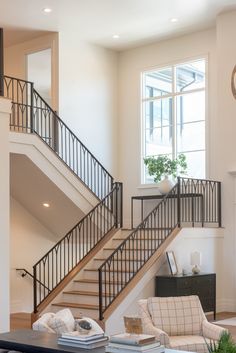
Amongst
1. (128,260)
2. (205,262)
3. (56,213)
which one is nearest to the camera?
(128,260)

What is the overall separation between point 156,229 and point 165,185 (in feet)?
5.11

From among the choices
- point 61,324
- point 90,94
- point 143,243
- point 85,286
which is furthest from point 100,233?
point 61,324

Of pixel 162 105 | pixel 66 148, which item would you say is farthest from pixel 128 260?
pixel 162 105

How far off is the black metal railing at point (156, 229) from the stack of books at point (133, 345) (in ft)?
15.7

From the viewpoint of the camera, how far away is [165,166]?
12.0 metres

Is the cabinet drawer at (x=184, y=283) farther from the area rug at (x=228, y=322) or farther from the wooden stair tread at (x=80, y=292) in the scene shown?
the wooden stair tread at (x=80, y=292)

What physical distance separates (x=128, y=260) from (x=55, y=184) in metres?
2.03

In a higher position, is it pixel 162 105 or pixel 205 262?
pixel 162 105

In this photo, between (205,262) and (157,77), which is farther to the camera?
(157,77)

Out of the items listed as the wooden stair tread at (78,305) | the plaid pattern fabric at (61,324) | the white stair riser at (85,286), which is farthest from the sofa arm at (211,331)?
the white stair riser at (85,286)

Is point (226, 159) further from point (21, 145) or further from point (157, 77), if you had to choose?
point (21, 145)

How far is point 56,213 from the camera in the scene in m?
11.8

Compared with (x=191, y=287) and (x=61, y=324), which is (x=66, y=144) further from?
(x=61, y=324)

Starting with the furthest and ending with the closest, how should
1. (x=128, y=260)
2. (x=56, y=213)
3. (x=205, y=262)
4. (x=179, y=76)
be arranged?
(x=179, y=76), (x=56, y=213), (x=205, y=262), (x=128, y=260)
